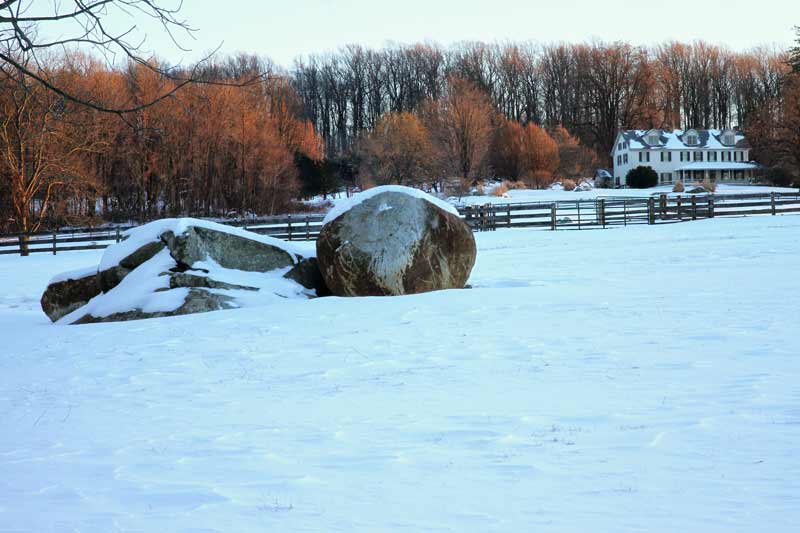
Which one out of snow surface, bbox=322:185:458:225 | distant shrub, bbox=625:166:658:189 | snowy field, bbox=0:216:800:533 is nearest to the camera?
snowy field, bbox=0:216:800:533

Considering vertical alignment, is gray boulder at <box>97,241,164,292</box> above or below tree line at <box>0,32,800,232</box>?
below

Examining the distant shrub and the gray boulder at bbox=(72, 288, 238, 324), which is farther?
the distant shrub

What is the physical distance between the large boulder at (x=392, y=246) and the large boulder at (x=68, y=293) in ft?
12.6

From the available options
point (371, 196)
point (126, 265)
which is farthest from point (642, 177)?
point (126, 265)

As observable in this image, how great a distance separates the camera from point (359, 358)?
7.32 meters

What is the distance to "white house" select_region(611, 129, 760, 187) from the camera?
7600 centimetres

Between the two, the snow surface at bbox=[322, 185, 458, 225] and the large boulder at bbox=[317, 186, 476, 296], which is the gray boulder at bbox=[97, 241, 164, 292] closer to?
the large boulder at bbox=[317, 186, 476, 296]

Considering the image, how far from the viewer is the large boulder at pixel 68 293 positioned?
12.5m

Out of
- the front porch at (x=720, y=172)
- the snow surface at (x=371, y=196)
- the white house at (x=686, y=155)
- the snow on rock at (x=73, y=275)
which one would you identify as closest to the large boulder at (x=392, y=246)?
the snow surface at (x=371, y=196)

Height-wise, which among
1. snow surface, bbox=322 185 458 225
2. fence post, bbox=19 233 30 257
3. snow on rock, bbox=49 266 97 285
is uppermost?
snow surface, bbox=322 185 458 225

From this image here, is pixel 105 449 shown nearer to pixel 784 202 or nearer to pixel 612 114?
pixel 784 202

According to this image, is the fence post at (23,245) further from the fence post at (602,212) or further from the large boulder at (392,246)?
the fence post at (602,212)

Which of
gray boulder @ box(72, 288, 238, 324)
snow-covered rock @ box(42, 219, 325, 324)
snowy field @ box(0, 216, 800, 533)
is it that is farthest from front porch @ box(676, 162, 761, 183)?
gray boulder @ box(72, 288, 238, 324)

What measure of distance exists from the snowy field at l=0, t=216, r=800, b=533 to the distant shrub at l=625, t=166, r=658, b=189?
204ft
